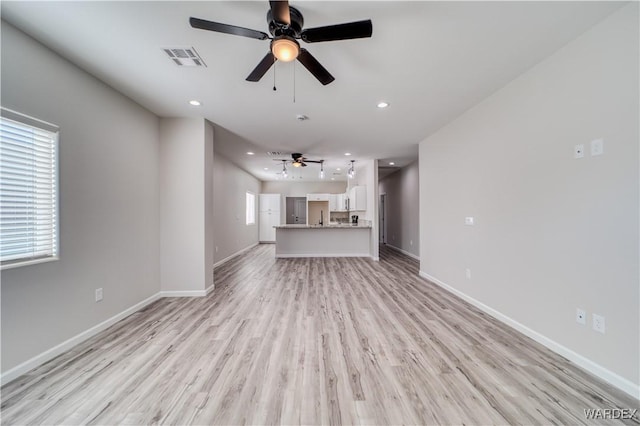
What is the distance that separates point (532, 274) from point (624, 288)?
2.26 ft

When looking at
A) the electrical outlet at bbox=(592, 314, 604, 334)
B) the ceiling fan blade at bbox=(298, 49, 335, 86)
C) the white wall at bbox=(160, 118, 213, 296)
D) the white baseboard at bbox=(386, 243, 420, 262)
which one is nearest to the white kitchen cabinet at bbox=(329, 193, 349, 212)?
the white baseboard at bbox=(386, 243, 420, 262)

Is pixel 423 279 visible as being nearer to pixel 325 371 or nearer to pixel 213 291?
pixel 325 371

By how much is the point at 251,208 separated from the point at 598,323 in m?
8.82

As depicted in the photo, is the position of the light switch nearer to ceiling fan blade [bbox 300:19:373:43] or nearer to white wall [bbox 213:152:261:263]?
ceiling fan blade [bbox 300:19:373:43]

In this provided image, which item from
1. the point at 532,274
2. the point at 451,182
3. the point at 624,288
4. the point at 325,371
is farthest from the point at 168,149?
the point at 624,288

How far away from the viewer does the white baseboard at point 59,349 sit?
1795mm

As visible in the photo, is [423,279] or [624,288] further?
[423,279]

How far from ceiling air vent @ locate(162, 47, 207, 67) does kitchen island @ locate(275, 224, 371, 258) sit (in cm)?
501

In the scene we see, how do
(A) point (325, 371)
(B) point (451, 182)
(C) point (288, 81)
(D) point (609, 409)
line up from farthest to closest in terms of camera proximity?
(B) point (451, 182) → (C) point (288, 81) → (A) point (325, 371) → (D) point (609, 409)

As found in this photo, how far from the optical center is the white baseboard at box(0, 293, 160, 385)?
1.79m

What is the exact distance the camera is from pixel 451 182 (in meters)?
3.74

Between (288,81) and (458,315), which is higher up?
(288,81)

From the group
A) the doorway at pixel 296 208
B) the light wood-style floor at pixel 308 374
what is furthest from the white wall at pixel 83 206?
the doorway at pixel 296 208

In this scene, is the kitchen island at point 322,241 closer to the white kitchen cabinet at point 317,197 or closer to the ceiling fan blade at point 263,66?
the white kitchen cabinet at point 317,197
